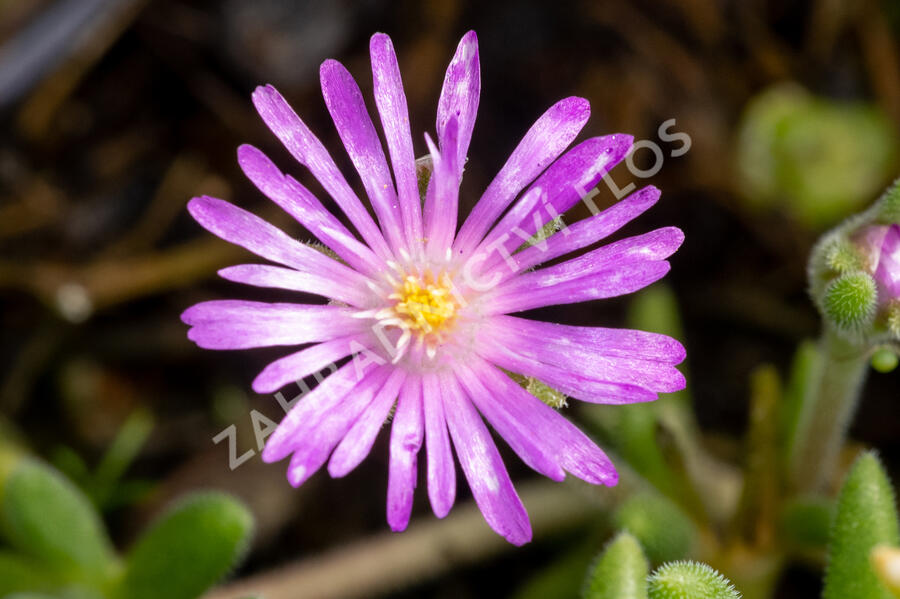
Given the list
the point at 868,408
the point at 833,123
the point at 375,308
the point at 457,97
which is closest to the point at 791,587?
the point at 868,408

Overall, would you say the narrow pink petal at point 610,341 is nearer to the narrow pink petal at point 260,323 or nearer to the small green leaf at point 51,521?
the narrow pink petal at point 260,323

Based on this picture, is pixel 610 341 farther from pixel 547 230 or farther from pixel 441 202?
pixel 441 202

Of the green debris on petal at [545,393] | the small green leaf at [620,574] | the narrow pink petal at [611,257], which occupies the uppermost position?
the narrow pink petal at [611,257]

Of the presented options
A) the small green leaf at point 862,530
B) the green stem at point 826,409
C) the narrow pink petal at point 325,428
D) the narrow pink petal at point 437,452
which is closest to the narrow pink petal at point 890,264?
the green stem at point 826,409

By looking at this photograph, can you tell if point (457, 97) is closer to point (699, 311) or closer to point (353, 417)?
point (353, 417)

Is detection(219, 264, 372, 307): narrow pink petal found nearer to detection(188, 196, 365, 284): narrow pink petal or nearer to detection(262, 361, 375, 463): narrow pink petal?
detection(188, 196, 365, 284): narrow pink petal

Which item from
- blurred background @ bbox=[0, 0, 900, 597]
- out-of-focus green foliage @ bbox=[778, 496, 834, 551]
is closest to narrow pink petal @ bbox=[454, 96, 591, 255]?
out-of-focus green foliage @ bbox=[778, 496, 834, 551]
